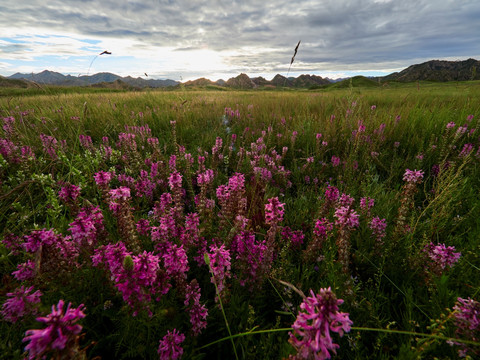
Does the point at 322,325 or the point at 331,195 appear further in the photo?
the point at 331,195

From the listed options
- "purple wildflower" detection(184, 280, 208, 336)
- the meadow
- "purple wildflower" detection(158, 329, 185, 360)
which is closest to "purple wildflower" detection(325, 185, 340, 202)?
the meadow

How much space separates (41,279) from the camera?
1.47 metres

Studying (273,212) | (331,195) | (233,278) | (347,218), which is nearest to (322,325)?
(273,212)

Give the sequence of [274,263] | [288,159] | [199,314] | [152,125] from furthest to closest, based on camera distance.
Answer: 1. [152,125]
2. [288,159]
3. [274,263]
4. [199,314]

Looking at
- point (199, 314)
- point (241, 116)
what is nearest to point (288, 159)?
point (241, 116)

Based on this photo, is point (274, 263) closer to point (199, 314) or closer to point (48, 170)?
point (199, 314)

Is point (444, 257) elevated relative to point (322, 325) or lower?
lower

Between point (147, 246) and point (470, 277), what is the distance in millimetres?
2571

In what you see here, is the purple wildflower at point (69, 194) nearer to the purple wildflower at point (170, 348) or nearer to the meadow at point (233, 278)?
the meadow at point (233, 278)

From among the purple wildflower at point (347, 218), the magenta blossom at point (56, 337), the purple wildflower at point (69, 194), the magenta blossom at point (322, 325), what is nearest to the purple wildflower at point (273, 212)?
the purple wildflower at point (347, 218)

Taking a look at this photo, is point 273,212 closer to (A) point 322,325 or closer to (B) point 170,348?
(A) point 322,325

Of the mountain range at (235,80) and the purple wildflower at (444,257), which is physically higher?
the mountain range at (235,80)

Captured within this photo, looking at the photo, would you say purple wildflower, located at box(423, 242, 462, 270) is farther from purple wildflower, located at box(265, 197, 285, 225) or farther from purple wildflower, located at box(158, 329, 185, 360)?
purple wildflower, located at box(158, 329, 185, 360)

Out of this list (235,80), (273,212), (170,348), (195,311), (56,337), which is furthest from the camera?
(235,80)
